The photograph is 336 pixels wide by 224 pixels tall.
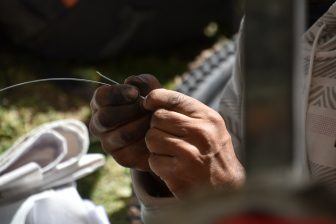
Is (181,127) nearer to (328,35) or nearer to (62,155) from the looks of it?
(328,35)

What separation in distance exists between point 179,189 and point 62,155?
0.45 metres

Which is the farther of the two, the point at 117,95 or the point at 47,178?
the point at 47,178

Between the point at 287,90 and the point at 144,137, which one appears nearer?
the point at 287,90

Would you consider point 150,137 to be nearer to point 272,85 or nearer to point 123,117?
point 123,117

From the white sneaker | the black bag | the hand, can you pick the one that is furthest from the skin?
the black bag

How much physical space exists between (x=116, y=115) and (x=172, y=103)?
7 centimetres

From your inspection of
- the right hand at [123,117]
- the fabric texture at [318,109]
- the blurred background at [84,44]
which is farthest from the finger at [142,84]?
A: the blurred background at [84,44]

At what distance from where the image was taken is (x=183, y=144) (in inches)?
27.8

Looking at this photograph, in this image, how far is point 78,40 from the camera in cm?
178

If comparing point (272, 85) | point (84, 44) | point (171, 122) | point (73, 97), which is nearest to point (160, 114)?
point (171, 122)

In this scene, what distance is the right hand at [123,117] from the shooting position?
72 cm

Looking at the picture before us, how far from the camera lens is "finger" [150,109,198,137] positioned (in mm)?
696

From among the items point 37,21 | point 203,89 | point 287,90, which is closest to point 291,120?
point 287,90

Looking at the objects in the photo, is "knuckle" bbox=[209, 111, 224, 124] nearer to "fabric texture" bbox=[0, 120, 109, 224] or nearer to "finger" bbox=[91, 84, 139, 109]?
"finger" bbox=[91, 84, 139, 109]
